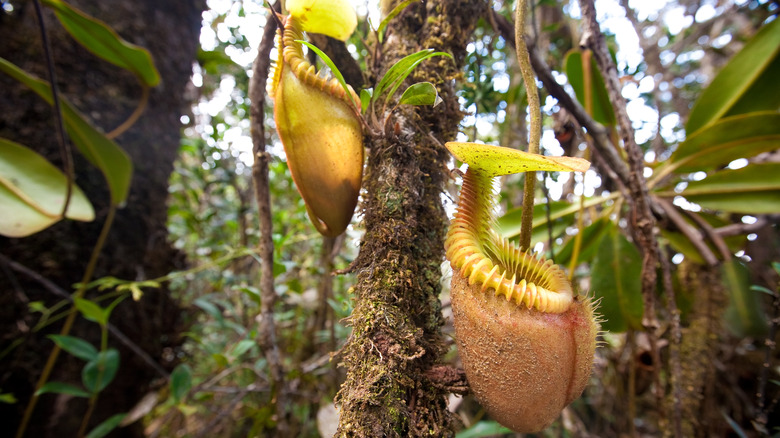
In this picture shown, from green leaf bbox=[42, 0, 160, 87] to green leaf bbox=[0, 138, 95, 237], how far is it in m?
0.41

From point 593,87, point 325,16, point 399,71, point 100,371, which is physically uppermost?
point 593,87

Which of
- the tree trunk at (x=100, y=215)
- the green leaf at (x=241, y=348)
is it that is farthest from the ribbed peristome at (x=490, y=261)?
the tree trunk at (x=100, y=215)

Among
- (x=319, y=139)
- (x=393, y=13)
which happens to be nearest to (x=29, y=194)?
(x=319, y=139)

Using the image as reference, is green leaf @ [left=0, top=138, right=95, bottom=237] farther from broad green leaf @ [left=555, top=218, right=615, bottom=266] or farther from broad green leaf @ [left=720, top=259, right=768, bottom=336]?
broad green leaf @ [left=720, top=259, right=768, bottom=336]

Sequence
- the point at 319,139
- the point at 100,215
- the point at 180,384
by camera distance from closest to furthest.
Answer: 1. the point at 319,139
2. the point at 180,384
3. the point at 100,215

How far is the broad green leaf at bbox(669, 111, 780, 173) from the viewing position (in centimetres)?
110

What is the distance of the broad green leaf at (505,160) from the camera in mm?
478

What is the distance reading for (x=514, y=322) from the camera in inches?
21.3

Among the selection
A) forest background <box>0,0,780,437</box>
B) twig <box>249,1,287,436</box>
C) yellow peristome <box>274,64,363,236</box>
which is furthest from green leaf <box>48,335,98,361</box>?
yellow peristome <box>274,64,363,236</box>

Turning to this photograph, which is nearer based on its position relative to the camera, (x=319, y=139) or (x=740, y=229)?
(x=319, y=139)

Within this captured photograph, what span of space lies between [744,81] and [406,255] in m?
1.43

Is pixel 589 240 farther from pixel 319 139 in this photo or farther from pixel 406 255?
pixel 319 139

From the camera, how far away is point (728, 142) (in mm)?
1148

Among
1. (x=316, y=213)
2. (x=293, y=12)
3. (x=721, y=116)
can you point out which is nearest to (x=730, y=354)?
(x=721, y=116)
